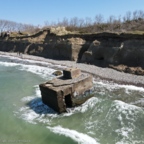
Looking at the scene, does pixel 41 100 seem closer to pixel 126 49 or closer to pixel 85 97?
pixel 85 97

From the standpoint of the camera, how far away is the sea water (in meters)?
12.0

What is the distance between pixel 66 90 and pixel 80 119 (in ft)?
7.71

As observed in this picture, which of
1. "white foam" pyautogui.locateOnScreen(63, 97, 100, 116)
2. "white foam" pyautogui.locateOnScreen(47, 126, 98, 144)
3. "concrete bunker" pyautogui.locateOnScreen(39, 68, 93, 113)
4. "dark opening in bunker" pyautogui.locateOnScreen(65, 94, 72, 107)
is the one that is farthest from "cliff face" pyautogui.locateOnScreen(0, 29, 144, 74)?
"white foam" pyautogui.locateOnScreen(47, 126, 98, 144)

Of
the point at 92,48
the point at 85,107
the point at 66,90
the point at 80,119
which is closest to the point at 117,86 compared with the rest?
the point at 85,107

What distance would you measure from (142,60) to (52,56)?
20.4m

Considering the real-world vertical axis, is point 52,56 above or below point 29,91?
above

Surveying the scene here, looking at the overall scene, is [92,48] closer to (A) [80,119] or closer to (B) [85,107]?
(B) [85,107]

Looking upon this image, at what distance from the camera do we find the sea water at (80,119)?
12.0 m

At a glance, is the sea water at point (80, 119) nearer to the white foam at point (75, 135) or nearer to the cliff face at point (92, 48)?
the white foam at point (75, 135)

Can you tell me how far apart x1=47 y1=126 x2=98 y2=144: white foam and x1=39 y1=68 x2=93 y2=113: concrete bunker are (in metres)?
2.32

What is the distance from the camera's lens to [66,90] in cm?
1511

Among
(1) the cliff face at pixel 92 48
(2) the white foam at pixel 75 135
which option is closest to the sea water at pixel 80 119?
(2) the white foam at pixel 75 135

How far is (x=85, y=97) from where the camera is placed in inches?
674

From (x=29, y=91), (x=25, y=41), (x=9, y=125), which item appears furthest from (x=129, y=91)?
(x=25, y=41)
